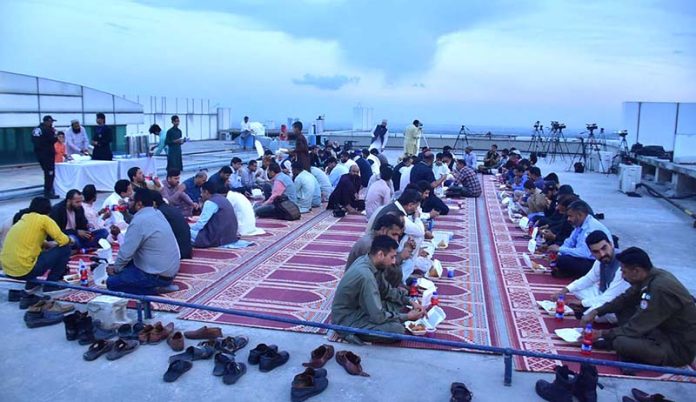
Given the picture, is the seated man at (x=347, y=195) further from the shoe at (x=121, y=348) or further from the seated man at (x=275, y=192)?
the shoe at (x=121, y=348)

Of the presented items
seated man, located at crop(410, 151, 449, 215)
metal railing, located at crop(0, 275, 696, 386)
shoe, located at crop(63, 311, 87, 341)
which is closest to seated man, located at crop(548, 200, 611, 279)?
metal railing, located at crop(0, 275, 696, 386)

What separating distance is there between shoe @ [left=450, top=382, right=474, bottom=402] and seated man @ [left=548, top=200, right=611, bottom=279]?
249cm

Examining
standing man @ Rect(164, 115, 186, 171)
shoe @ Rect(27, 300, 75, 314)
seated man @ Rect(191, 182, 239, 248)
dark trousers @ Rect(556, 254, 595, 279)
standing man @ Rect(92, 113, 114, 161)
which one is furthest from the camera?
standing man @ Rect(164, 115, 186, 171)

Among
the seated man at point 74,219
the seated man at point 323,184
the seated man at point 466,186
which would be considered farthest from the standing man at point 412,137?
the seated man at point 74,219

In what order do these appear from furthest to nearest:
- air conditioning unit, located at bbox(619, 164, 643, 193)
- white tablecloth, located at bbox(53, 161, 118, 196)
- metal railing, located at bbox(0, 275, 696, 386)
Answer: air conditioning unit, located at bbox(619, 164, 643, 193), white tablecloth, located at bbox(53, 161, 118, 196), metal railing, located at bbox(0, 275, 696, 386)

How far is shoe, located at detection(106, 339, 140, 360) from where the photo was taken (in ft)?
11.4

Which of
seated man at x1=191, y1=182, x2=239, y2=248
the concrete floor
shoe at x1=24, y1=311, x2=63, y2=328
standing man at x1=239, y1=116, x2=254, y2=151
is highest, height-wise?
standing man at x1=239, y1=116, x2=254, y2=151

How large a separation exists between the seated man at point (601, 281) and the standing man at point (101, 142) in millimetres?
8223

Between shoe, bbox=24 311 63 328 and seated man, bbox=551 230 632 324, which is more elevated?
seated man, bbox=551 230 632 324

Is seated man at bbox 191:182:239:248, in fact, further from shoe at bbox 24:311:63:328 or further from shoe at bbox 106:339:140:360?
shoe at bbox 106:339:140:360

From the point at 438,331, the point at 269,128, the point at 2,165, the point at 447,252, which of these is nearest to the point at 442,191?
the point at 447,252

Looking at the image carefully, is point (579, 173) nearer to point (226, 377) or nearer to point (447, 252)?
point (447, 252)

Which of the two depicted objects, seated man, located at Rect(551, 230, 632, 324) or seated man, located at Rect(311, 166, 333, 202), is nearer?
seated man, located at Rect(551, 230, 632, 324)

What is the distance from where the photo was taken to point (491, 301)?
467 centimetres
